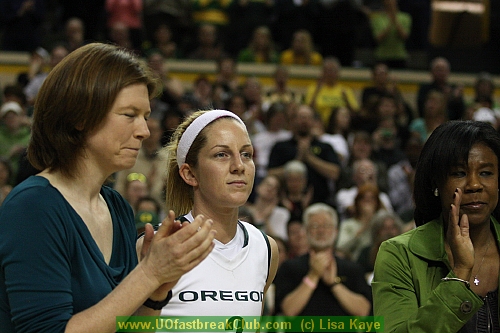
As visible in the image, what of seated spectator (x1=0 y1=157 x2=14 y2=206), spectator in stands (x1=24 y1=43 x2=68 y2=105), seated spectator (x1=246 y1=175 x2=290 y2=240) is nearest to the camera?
seated spectator (x1=0 y1=157 x2=14 y2=206)

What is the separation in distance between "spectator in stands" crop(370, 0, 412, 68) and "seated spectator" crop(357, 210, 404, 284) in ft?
19.7

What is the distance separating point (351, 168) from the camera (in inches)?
363

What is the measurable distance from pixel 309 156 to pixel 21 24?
18.0ft

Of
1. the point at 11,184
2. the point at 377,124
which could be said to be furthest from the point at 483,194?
the point at 377,124

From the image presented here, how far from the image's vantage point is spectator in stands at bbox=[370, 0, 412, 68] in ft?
41.1

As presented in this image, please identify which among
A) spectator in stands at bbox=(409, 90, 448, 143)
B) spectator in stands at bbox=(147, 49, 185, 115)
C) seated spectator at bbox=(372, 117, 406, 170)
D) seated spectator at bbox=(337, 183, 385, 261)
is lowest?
seated spectator at bbox=(337, 183, 385, 261)

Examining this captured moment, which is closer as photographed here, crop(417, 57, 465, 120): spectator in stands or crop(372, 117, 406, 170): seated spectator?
crop(372, 117, 406, 170): seated spectator

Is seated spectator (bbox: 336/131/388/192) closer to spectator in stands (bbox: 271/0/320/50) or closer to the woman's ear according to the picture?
spectator in stands (bbox: 271/0/320/50)

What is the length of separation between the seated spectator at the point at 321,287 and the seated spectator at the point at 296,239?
0.91m

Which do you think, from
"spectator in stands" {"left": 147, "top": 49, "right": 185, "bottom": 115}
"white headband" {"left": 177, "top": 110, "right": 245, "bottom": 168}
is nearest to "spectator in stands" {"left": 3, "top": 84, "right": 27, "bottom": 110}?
"spectator in stands" {"left": 147, "top": 49, "right": 185, "bottom": 115}

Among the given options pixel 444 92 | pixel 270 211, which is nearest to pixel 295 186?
pixel 270 211

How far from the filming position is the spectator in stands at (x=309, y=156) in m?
9.00

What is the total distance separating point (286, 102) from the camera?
1080 centimetres

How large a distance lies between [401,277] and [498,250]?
0.40 meters
